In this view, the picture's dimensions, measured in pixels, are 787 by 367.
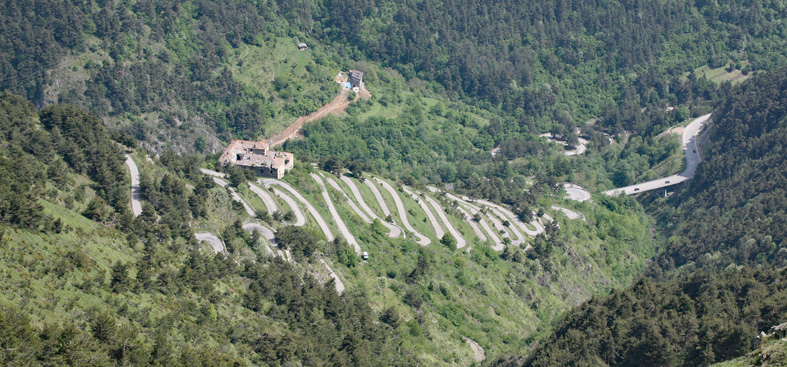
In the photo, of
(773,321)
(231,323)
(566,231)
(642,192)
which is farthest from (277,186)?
(642,192)

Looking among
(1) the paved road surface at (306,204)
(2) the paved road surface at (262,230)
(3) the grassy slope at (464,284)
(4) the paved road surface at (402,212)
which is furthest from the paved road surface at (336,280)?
(4) the paved road surface at (402,212)

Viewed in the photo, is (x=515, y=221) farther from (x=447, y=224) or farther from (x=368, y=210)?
(x=368, y=210)

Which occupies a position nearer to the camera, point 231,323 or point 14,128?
point 231,323

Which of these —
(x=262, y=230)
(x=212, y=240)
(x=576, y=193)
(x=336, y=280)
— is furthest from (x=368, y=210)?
(x=576, y=193)

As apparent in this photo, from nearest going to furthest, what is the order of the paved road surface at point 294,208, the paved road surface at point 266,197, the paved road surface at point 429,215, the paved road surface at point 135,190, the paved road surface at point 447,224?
1. the paved road surface at point 135,190
2. the paved road surface at point 266,197
3. the paved road surface at point 294,208
4. the paved road surface at point 447,224
5. the paved road surface at point 429,215

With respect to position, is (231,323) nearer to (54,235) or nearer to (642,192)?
(54,235)

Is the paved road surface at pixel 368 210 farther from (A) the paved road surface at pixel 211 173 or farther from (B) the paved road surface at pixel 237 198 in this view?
(A) the paved road surface at pixel 211 173
